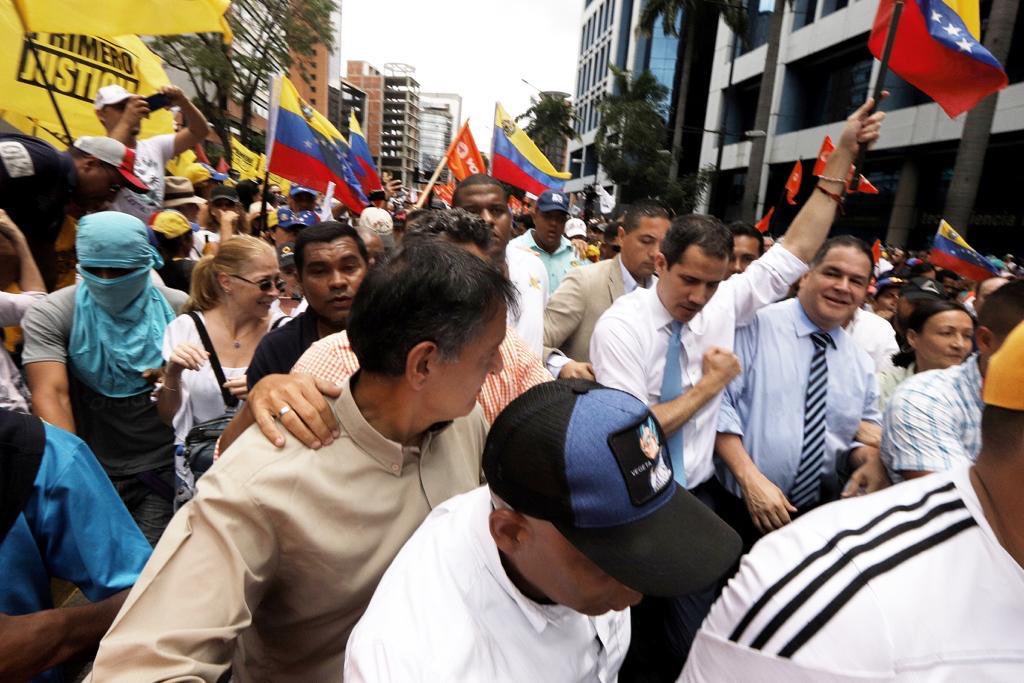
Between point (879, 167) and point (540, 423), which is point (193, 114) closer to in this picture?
point (540, 423)

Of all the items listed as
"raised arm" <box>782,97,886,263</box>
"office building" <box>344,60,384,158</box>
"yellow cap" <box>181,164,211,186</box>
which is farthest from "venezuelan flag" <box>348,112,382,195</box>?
"office building" <box>344,60,384,158</box>

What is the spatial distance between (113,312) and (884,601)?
3.06 metres

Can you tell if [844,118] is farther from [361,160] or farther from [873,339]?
[873,339]

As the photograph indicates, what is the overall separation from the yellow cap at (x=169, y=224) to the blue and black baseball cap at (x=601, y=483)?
12.7ft

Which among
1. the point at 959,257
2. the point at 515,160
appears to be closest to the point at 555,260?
the point at 515,160

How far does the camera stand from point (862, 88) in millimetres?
22203

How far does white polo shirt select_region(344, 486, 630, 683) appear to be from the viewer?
95 cm

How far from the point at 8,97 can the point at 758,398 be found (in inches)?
198

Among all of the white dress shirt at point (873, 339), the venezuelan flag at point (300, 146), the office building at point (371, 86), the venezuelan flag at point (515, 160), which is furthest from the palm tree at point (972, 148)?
the office building at point (371, 86)

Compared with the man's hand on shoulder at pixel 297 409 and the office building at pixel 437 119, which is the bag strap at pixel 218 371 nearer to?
the man's hand on shoulder at pixel 297 409

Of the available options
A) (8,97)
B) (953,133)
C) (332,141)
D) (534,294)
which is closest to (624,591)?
(534,294)

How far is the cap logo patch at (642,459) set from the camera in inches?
40.2

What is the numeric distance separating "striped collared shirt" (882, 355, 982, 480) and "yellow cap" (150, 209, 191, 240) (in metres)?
4.34

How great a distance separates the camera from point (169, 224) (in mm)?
4047
